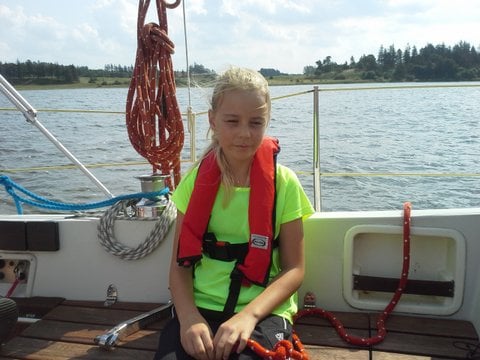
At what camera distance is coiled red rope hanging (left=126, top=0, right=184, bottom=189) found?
2.44 meters

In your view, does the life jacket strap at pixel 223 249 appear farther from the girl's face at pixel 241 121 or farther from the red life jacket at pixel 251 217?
the girl's face at pixel 241 121

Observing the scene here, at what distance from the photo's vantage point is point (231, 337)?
1583 mm

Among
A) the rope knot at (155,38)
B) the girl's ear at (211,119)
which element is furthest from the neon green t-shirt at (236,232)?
the rope knot at (155,38)

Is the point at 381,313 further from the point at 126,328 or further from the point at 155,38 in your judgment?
the point at 155,38

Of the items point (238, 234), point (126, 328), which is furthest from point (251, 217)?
point (126, 328)

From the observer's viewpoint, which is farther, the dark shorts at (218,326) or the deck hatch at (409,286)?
the deck hatch at (409,286)

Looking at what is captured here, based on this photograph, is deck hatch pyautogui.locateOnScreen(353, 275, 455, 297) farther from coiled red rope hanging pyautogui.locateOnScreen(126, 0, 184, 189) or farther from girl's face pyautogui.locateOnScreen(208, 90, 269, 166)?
coiled red rope hanging pyautogui.locateOnScreen(126, 0, 184, 189)

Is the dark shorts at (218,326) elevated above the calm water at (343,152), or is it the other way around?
the dark shorts at (218,326)

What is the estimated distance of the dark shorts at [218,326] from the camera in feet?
5.40

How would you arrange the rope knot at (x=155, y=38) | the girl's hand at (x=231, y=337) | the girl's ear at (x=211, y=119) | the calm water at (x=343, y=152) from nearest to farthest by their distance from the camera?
the girl's hand at (x=231, y=337) → the girl's ear at (x=211, y=119) → the rope knot at (x=155, y=38) → the calm water at (x=343, y=152)

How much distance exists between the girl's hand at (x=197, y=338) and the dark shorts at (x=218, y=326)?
0.04 meters

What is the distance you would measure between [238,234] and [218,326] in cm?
32

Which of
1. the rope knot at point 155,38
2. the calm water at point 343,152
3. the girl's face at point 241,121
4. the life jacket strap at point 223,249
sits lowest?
the calm water at point 343,152

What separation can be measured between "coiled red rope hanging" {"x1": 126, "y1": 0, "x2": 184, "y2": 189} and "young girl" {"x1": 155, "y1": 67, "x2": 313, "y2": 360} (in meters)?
0.59
